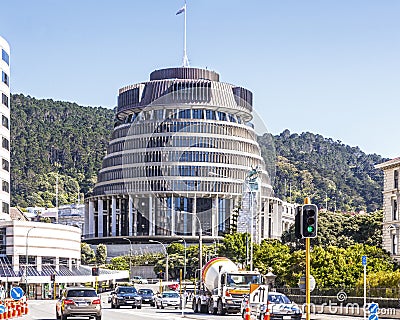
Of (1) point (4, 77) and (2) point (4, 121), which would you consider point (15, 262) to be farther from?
(1) point (4, 77)

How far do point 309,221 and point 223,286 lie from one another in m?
29.6

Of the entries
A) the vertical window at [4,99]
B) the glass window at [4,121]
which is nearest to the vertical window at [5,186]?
the glass window at [4,121]

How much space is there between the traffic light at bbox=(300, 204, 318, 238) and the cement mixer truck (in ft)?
87.3

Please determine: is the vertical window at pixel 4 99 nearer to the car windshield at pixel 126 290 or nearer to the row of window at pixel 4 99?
the row of window at pixel 4 99

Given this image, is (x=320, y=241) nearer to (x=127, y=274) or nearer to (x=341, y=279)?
(x=127, y=274)

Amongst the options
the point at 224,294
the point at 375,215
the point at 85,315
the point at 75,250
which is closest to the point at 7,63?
the point at 75,250

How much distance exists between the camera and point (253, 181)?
157 m

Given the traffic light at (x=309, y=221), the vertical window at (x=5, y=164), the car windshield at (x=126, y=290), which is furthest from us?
the vertical window at (x=5, y=164)

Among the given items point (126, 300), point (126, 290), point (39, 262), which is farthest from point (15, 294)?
point (39, 262)

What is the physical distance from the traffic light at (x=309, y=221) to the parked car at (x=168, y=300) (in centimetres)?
4561

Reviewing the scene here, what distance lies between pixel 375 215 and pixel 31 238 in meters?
56.9

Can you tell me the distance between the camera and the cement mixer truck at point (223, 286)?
55188 millimetres

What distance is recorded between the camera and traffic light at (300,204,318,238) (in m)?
27.1

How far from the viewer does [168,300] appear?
235ft
